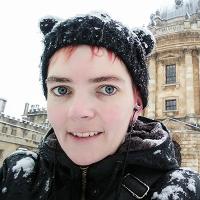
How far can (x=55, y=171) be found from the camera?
202cm

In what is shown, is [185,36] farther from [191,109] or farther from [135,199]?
[135,199]

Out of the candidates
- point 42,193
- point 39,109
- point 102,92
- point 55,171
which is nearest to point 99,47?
point 102,92

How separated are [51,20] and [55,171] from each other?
3.38 feet

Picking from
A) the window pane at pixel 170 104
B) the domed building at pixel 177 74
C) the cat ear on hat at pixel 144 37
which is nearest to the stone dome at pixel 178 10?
the domed building at pixel 177 74

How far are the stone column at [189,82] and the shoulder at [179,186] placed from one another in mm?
23706

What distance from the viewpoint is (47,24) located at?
222 centimetres

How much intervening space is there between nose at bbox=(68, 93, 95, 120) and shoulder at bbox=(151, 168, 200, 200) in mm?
604

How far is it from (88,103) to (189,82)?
25.6 metres

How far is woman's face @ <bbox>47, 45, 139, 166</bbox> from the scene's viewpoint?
1.76 meters

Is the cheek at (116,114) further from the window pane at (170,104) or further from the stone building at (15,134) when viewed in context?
the window pane at (170,104)

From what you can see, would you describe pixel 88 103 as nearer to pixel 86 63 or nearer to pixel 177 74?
pixel 86 63

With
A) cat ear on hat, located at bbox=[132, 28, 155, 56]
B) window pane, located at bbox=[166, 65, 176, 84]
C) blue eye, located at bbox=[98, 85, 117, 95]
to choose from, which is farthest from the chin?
window pane, located at bbox=[166, 65, 176, 84]

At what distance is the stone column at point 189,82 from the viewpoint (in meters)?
25.1

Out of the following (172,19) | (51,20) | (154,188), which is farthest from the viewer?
(172,19)
